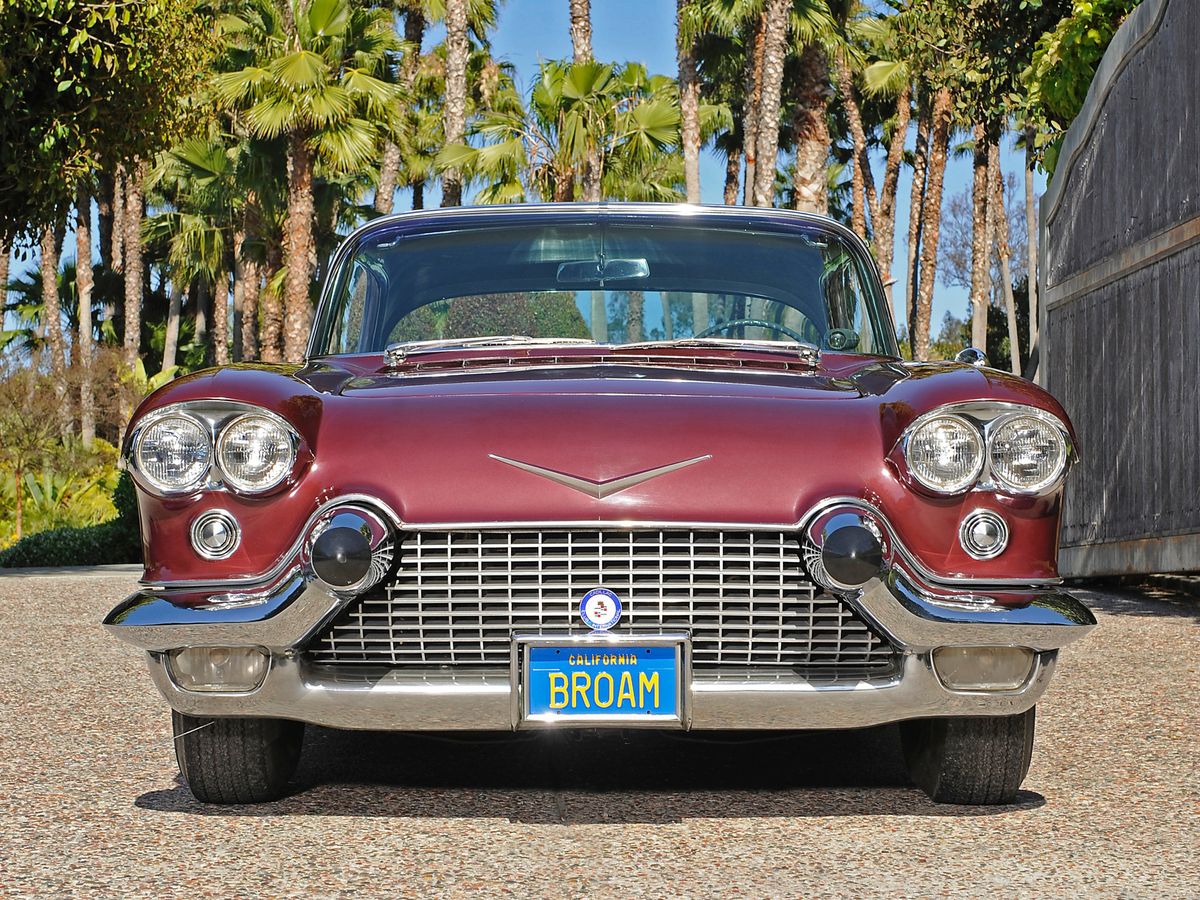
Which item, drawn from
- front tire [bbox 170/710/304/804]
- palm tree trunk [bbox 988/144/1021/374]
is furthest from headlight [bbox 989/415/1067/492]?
palm tree trunk [bbox 988/144/1021/374]

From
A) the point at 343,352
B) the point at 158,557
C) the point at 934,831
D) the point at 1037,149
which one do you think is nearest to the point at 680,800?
the point at 934,831

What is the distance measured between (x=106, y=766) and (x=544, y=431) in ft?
6.73

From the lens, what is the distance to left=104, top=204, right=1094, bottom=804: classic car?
343 cm

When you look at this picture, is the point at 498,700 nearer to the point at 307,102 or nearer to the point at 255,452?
the point at 255,452

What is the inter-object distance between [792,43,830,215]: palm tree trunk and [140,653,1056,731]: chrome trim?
15064mm

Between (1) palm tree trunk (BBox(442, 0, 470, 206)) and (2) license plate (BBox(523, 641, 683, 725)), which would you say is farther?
(1) palm tree trunk (BBox(442, 0, 470, 206))

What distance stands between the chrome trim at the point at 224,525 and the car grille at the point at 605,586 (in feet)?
1.06

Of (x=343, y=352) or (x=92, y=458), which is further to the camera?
(x=92, y=458)

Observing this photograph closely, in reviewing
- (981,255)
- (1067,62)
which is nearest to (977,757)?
(1067,62)

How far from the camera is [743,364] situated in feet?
13.6

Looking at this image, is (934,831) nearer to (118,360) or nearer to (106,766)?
(106,766)

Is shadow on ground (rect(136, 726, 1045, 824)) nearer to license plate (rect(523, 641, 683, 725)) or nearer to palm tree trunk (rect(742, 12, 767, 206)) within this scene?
license plate (rect(523, 641, 683, 725))

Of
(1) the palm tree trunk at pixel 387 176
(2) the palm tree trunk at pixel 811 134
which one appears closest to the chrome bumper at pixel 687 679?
(2) the palm tree trunk at pixel 811 134

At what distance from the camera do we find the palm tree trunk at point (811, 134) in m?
19.8
